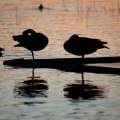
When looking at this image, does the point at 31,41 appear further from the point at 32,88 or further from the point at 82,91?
the point at 82,91

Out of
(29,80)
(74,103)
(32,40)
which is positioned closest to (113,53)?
(32,40)

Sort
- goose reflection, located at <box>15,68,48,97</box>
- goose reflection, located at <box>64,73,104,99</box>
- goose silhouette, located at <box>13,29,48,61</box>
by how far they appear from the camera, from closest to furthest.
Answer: goose reflection, located at <box>64,73,104,99</box> < goose reflection, located at <box>15,68,48,97</box> < goose silhouette, located at <box>13,29,48,61</box>

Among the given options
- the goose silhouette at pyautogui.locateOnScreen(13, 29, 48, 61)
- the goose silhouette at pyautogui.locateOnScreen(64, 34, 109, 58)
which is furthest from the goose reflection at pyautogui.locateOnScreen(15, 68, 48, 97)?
the goose silhouette at pyautogui.locateOnScreen(13, 29, 48, 61)

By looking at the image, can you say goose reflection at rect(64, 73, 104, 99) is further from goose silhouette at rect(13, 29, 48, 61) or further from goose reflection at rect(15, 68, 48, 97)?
goose silhouette at rect(13, 29, 48, 61)

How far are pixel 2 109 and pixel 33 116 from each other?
135cm

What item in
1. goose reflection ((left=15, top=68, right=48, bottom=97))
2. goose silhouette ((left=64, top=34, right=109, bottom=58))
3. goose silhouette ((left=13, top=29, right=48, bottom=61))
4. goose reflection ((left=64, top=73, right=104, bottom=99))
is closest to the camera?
goose reflection ((left=64, top=73, right=104, bottom=99))

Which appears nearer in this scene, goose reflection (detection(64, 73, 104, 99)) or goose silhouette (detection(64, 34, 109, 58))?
goose reflection (detection(64, 73, 104, 99))

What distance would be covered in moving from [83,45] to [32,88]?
5307mm

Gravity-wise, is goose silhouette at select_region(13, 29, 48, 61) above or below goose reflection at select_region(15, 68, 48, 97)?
above

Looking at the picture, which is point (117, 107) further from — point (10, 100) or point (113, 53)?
point (113, 53)

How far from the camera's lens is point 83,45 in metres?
27.0

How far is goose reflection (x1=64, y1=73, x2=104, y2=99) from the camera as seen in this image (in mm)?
20219

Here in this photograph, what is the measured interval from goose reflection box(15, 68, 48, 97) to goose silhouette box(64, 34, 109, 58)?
2920mm

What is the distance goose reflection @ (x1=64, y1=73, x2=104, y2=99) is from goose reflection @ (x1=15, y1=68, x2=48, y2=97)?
70cm
